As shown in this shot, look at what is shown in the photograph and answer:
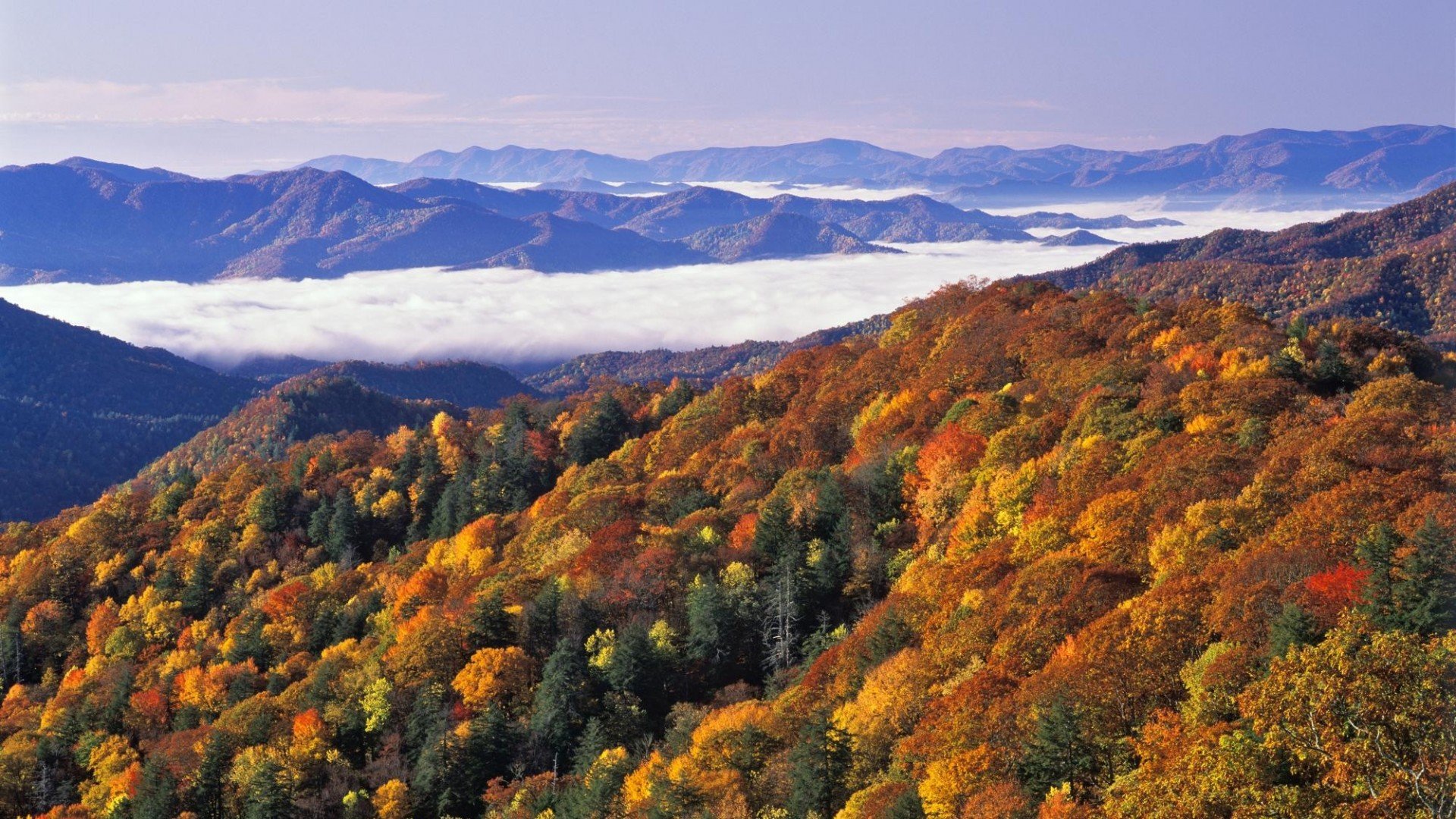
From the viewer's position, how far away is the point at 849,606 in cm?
6431

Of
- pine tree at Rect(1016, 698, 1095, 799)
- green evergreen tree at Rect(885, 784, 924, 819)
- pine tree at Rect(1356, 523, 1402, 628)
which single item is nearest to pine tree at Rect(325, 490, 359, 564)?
green evergreen tree at Rect(885, 784, 924, 819)

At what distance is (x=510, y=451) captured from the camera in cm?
11112

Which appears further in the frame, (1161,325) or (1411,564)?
(1161,325)

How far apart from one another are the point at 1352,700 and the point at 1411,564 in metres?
14.3

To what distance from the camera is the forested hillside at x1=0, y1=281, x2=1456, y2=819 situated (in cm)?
3534

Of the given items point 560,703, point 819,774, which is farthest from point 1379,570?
point 560,703

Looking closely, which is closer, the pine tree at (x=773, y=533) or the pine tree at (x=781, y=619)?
the pine tree at (x=781, y=619)

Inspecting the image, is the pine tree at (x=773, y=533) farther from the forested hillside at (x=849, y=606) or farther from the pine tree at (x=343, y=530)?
the pine tree at (x=343, y=530)

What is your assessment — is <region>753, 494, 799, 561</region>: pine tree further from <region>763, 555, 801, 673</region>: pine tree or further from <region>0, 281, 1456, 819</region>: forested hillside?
<region>763, 555, 801, 673</region>: pine tree

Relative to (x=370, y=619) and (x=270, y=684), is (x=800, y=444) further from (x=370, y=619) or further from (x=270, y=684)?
(x=270, y=684)

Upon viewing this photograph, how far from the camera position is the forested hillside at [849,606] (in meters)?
35.3

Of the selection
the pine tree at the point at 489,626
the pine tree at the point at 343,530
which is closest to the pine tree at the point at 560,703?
the pine tree at the point at 489,626

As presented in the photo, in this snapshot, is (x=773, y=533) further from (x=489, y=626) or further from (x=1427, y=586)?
(x=1427, y=586)

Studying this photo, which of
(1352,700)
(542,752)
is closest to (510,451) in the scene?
(542,752)
